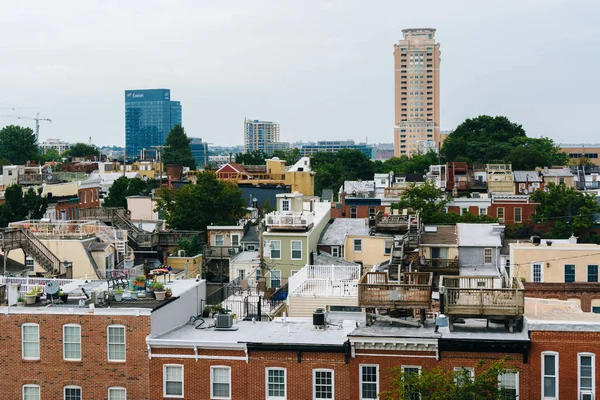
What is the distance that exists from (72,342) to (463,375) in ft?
45.7

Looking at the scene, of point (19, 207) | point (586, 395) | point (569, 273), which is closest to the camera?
point (586, 395)

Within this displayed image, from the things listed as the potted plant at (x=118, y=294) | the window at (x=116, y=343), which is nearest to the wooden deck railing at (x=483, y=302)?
the window at (x=116, y=343)

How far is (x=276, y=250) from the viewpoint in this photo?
230ft

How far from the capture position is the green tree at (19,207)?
85375mm

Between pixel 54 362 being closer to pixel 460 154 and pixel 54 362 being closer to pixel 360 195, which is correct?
pixel 360 195

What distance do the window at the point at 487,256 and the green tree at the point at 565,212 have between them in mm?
36475

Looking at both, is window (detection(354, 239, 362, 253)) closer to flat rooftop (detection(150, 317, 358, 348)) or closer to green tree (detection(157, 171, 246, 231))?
green tree (detection(157, 171, 246, 231))

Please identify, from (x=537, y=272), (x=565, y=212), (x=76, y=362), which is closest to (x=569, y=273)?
(x=537, y=272)

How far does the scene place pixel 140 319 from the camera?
118ft

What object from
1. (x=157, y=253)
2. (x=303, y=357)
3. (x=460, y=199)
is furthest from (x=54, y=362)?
(x=460, y=199)

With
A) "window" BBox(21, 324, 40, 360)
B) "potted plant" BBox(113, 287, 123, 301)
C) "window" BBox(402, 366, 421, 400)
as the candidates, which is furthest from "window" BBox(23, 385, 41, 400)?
"window" BBox(402, 366, 421, 400)

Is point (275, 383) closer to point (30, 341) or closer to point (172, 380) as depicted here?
point (172, 380)

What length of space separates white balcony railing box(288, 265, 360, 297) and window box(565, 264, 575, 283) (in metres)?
12.1

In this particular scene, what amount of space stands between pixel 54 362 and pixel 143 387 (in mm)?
3427
